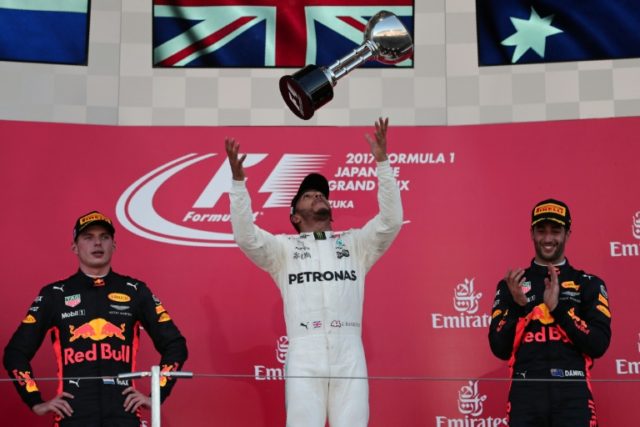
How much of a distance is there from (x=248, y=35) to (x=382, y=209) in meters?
1.45

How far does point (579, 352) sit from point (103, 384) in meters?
1.69

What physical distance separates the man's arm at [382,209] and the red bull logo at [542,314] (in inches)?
22.5

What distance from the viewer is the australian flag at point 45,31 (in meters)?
5.55

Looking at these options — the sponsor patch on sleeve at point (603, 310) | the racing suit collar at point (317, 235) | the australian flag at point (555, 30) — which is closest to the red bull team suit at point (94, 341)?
the racing suit collar at point (317, 235)

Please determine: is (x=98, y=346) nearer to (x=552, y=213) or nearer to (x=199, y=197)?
(x=199, y=197)

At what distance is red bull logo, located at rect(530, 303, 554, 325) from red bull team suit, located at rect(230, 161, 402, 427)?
578 millimetres

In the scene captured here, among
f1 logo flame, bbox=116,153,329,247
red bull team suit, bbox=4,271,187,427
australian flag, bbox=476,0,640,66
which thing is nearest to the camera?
red bull team suit, bbox=4,271,187,427

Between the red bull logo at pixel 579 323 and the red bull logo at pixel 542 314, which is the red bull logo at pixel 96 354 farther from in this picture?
the red bull logo at pixel 579 323

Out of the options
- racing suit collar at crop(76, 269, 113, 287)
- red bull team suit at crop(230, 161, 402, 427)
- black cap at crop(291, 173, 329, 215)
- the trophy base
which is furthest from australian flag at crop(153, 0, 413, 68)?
the trophy base

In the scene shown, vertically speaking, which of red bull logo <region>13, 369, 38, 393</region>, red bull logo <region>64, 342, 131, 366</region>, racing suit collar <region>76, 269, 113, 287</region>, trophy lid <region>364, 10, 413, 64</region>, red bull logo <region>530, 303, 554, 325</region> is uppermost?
trophy lid <region>364, 10, 413, 64</region>

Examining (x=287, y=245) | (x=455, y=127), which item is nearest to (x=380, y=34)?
(x=287, y=245)

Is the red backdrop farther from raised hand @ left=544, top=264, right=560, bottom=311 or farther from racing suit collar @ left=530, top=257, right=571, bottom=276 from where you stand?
raised hand @ left=544, top=264, right=560, bottom=311

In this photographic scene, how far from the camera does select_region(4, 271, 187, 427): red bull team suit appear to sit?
448 centimetres

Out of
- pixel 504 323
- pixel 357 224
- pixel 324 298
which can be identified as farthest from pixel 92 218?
pixel 504 323
